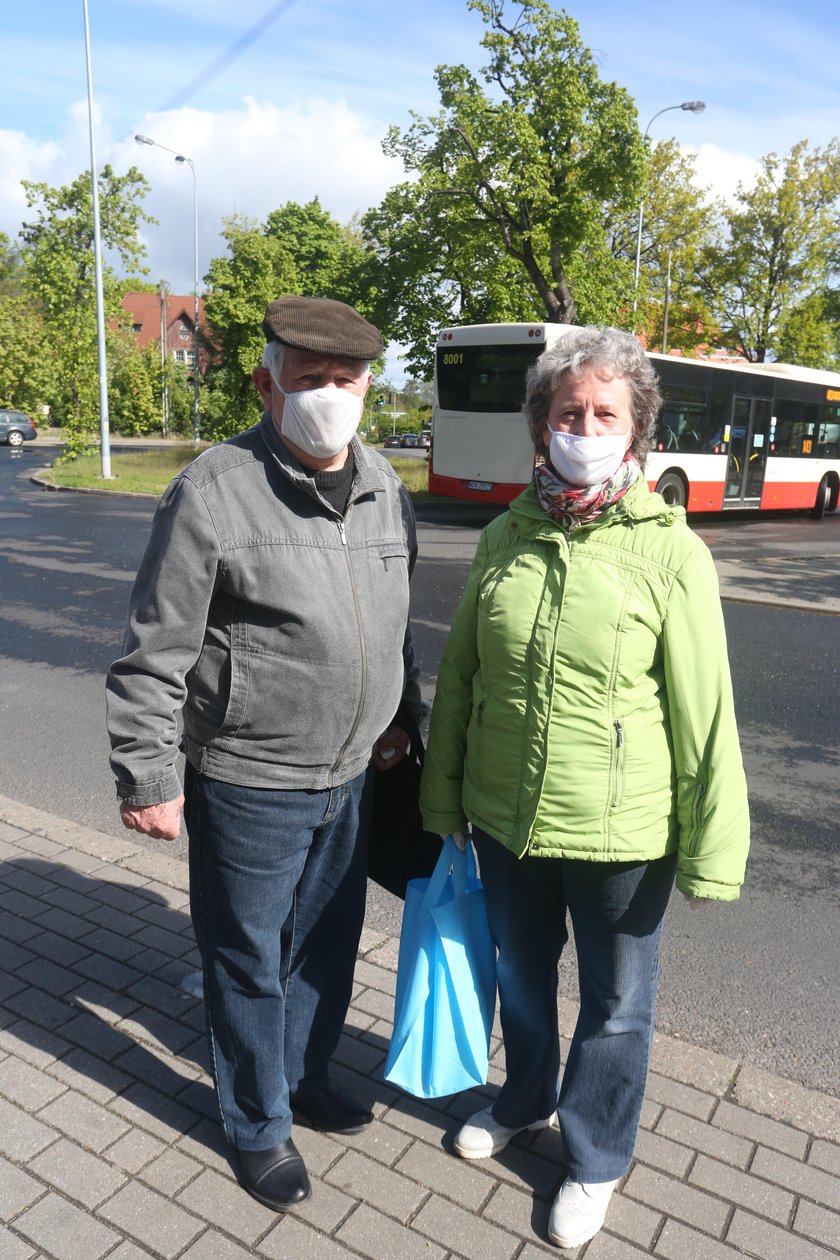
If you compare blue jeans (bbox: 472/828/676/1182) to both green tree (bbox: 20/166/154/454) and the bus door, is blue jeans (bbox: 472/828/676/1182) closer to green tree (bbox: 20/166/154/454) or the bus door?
the bus door

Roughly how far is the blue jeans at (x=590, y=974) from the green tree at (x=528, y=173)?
70.8 feet

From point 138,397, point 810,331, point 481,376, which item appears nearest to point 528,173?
point 481,376

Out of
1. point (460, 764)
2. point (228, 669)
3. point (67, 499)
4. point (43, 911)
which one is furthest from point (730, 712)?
point (67, 499)

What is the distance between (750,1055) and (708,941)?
0.68 meters

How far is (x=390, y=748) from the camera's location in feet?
8.45

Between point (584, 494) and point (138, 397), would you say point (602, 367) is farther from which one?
point (138, 397)

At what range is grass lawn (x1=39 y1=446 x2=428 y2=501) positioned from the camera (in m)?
23.1

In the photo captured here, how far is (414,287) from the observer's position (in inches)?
1016

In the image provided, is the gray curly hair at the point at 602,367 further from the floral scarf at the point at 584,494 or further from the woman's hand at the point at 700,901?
the woman's hand at the point at 700,901

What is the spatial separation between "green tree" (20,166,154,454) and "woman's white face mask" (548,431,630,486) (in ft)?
78.7

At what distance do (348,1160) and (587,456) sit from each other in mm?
1751

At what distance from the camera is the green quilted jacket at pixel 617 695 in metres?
2.08

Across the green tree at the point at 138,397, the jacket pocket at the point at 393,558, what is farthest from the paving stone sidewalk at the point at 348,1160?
the green tree at the point at 138,397

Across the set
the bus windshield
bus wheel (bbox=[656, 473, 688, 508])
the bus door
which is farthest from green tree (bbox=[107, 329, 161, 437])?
bus wheel (bbox=[656, 473, 688, 508])
